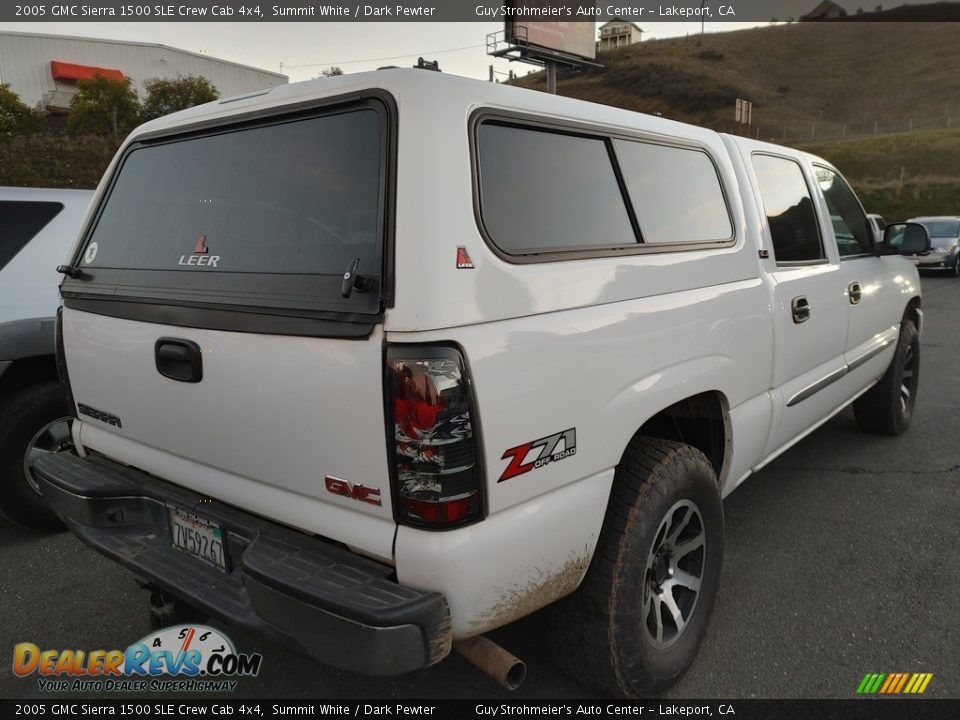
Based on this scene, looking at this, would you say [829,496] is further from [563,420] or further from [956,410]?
[563,420]

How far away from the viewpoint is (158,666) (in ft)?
8.88

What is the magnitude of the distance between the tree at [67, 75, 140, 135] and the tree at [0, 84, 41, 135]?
1916 millimetres

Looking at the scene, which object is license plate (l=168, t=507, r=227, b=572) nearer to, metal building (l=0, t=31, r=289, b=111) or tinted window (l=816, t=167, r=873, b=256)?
tinted window (l=816, t=167, r=873, b=256)

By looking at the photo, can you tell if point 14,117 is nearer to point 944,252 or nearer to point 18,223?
point 18,223

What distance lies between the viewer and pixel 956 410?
5906mm

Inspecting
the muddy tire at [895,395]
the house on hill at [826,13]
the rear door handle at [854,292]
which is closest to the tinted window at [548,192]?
the rear door handle at [854,292]

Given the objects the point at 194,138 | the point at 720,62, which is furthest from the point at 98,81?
the point at 720,62

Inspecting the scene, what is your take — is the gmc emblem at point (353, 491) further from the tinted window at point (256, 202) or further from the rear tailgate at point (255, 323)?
the tinted window at point (256, 202)

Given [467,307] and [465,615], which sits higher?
[467,307]

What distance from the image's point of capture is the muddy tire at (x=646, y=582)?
7.36 ft

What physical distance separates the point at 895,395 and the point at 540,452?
4.11 meters

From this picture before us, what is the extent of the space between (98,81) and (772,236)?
35.7 metres

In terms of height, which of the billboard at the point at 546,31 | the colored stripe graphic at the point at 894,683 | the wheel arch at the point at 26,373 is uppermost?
the billboard at the point at 546,31

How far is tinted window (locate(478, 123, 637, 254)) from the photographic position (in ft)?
6.68
